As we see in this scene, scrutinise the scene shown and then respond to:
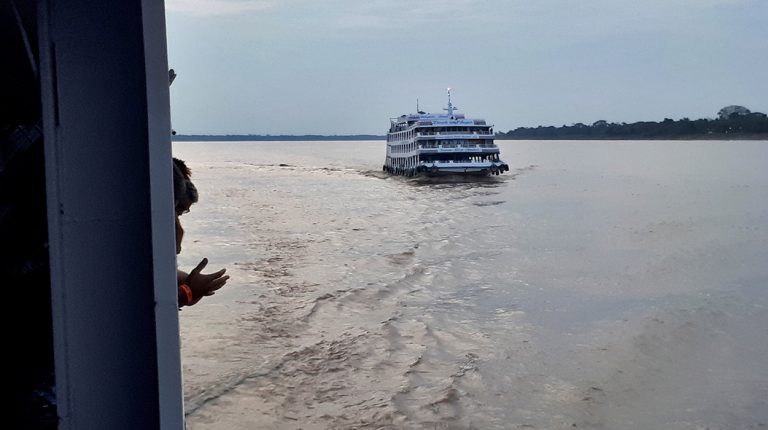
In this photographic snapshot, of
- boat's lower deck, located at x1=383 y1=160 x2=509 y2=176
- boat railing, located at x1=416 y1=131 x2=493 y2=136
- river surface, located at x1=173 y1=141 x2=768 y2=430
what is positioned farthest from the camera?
boat railing, located at x1=416 y1=131 x2=493 y2=136

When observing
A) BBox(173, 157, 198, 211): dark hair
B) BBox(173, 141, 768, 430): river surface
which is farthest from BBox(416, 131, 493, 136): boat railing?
BBox(173, 157, 198, 211): dark hair

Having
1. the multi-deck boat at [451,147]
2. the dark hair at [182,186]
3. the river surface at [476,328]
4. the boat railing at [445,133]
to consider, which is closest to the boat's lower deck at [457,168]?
the multi-deck boat at [451,147]

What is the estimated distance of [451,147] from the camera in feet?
161

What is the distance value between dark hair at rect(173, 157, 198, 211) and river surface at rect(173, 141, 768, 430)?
3572 millimetres

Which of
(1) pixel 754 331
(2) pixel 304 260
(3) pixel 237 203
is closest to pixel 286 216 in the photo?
(3) pixel 237 203

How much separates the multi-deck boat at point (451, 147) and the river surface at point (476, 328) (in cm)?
2586

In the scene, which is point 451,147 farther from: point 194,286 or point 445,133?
point 194,286

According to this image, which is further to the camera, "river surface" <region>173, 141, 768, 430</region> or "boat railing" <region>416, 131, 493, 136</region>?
"boat railing" <region>416, 131, 493, 136</region>

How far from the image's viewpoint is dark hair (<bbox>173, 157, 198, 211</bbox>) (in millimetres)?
3193

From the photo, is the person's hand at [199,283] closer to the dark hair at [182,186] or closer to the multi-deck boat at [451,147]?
the dark hair at [182,186]

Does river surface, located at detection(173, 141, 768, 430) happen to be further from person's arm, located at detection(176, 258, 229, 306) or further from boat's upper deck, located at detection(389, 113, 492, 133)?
boat's upper deck, located at detection(389, 113, 492, 133)

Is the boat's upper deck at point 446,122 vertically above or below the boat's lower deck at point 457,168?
above

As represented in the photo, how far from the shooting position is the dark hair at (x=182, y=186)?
319 cm

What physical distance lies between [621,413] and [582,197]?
1224 inches
